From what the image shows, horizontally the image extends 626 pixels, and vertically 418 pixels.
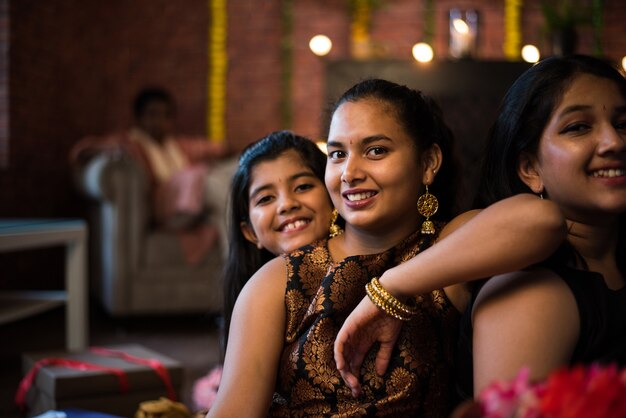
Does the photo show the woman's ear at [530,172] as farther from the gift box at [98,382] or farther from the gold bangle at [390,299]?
the gift box at [98,382]

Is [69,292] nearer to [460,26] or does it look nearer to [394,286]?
[460,26]

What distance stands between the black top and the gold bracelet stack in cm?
21

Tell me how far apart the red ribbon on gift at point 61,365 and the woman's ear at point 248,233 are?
0.78 meters

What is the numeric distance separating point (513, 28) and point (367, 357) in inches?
163

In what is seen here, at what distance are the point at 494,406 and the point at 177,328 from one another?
3.78m

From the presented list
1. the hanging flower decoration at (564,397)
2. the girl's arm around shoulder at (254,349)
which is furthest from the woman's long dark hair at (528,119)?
the hanging flower decoration at (564,397)

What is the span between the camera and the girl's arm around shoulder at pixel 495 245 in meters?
1.01

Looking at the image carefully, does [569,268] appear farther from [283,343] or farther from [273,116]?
[273,116]

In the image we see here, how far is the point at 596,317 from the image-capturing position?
3.52 ft

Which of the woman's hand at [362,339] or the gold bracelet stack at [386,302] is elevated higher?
the gold bracelet stack at [386,302]

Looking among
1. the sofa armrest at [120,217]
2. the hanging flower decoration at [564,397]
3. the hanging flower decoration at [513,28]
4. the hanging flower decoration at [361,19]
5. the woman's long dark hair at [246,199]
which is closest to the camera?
the hanging flower decoration at [564,397]

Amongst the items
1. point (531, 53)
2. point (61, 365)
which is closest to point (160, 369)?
point (61, 365)

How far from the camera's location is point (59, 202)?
193 inches

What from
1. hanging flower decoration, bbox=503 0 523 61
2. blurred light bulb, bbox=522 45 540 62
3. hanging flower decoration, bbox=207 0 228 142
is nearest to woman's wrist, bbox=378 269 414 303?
blurred light bulb, bbox=522 45 540 62
